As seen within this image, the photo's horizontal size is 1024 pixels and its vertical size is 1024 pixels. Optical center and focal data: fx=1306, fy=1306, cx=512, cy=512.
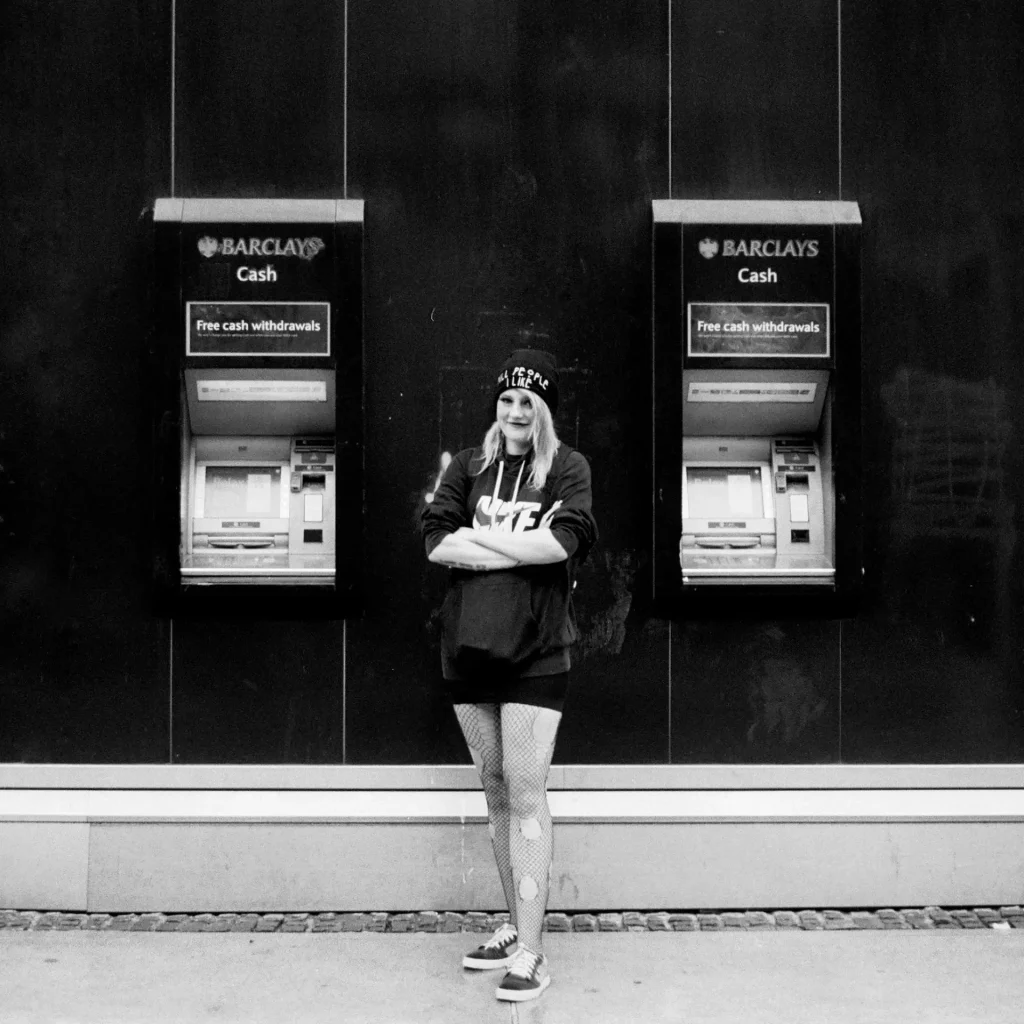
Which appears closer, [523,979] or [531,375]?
[523,979]

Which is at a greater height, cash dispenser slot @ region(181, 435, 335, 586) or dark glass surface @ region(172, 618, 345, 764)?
cash dispenser slot @ region(181, 435, 335, 586)

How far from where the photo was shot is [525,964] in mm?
4402

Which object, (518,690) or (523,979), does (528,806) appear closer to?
(518,690)

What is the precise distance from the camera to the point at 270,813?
17.4 ft

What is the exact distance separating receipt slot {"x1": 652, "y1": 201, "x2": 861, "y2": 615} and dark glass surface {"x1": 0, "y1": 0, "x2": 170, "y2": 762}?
2.18 m

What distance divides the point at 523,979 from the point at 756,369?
101 inches

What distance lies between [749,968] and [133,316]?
3561mm

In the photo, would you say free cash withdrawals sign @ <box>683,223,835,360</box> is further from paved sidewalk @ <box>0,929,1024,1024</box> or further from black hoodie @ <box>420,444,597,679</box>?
paved sidewalk @ <box>0,929,1024,1024</box>

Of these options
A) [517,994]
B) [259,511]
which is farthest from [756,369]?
[517,994]

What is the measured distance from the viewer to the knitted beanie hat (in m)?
4.50

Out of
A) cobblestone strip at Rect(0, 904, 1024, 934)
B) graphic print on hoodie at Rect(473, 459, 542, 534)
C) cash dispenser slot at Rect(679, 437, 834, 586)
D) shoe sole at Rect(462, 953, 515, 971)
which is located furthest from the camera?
cash dispenser slot at Rect(679, 437, 834, 586)

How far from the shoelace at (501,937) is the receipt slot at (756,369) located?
1.48 m

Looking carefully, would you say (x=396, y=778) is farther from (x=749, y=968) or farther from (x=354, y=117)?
(x=354, y=117)

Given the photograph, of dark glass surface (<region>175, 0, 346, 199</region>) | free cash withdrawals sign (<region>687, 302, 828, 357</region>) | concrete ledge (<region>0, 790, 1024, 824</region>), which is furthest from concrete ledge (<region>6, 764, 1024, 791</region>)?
dark glass surface (<region>175, 0, 346, 199</region>)
